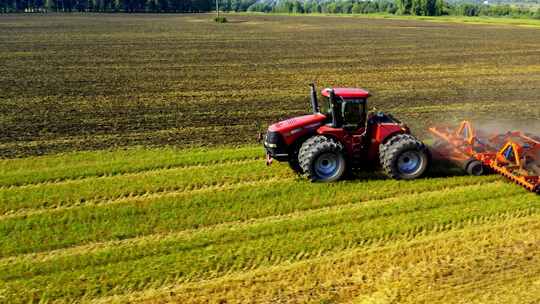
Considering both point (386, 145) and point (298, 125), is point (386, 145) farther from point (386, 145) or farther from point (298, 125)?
point (298, 125)

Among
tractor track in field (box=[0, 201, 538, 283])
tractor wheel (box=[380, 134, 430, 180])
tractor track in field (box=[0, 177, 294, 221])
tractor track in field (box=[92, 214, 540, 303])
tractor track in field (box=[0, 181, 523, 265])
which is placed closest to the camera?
tractor track in field (box=[92, 214, 540, 303])

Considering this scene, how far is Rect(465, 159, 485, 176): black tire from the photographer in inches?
459

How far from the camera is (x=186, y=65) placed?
31.4m

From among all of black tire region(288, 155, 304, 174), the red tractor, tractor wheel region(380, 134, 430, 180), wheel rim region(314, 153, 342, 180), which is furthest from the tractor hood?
tractor wheel region(380, 134, 430, 180)

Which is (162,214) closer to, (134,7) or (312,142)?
(312,142)

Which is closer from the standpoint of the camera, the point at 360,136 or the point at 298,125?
the point at 298,125

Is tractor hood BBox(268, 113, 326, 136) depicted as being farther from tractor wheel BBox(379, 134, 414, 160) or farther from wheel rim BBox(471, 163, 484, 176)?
wheel rim BBox(471, 163, 484, 176)

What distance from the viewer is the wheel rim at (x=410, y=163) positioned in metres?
11.4

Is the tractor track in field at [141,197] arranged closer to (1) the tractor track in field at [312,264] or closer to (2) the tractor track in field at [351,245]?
(2) the tractor track in field at [351,245]

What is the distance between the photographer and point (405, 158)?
11.4 m

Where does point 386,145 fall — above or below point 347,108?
below

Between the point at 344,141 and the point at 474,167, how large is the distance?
3154 mm

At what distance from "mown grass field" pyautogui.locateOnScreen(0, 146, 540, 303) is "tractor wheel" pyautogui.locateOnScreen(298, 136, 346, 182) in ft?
0.90

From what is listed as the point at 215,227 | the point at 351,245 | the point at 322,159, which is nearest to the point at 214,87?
the point at 322,159
